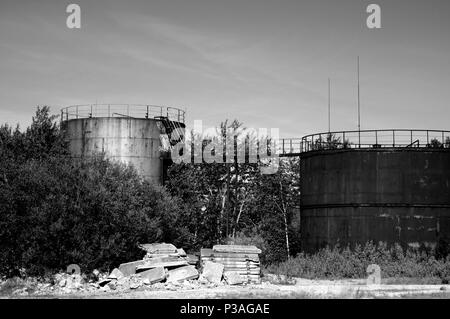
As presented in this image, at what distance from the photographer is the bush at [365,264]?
26922mm

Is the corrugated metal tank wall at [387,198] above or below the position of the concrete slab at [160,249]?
above

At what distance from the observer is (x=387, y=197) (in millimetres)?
30000

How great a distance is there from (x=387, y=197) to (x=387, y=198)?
0.05 metres

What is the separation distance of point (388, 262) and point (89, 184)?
13.0m

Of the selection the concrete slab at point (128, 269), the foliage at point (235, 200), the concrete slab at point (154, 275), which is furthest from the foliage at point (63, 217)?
the foliage at point (235, 200)

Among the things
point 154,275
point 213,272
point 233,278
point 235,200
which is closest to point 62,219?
point 154,275

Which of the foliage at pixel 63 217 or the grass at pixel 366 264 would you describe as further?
the grass at pixel 366 264

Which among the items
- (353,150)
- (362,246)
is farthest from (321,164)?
(362,246)

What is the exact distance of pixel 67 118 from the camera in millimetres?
40344

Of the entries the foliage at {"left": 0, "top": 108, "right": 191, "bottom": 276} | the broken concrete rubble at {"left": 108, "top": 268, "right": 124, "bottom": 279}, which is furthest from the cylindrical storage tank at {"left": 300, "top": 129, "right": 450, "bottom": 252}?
the broken concrete rubble at {"left": 108, "top": 268, "right": 124, "bottom": 279}

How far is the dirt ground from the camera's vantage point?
65.3 ft

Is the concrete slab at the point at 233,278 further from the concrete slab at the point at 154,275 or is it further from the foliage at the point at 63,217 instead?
the foliage at the point at 63,217

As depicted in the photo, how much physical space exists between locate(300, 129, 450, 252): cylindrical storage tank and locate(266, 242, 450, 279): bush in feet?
2.12

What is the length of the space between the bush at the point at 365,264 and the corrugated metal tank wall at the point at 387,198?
2.19ft
